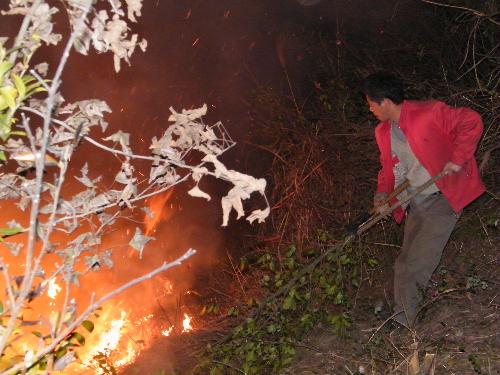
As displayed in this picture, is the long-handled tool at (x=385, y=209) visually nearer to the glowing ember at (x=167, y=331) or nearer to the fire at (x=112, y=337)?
the glowing ember at (x=167, y=331)

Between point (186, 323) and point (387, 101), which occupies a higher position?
point (387, 101)

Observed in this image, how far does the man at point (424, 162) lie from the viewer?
Answer: 162 inches

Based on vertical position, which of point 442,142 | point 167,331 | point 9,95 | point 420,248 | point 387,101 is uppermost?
point 9,95

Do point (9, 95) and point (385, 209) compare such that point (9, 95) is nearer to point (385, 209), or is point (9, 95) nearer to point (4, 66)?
point (4, 66)

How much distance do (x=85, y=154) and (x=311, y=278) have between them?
25.1 feet

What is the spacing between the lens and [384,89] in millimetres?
4230

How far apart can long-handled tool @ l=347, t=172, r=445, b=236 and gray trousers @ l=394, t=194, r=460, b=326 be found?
13 cm

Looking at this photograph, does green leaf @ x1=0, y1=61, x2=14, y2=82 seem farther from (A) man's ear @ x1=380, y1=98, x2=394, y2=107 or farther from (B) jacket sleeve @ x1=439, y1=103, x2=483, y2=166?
(B) jacket sleeve @ x1=439, y1=103, x2=483, y2=166

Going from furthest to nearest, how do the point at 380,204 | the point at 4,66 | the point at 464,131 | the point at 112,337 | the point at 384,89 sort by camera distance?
the point at 112,337, the point at 380,204, the point at 384,89, the point at 464,131, the point at 4,66

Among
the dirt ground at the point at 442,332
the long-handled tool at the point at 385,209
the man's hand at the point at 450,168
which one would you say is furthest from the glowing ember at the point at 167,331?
the man's hand at the point at 450,168

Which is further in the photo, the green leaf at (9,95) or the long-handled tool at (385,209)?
the long-handled tool at (385,209)

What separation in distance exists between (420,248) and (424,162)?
0.67 m

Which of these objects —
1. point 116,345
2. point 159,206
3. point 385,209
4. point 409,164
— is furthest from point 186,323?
point 409,164

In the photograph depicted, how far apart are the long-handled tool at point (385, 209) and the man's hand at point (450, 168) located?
0.04 metres
